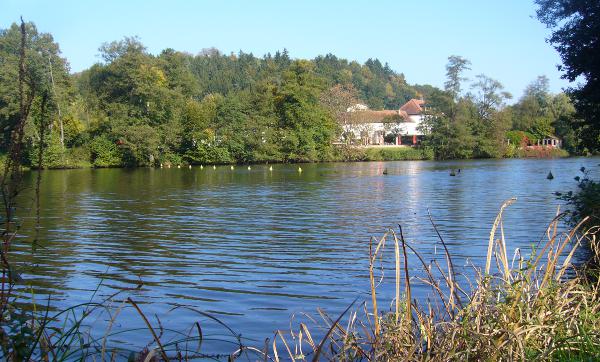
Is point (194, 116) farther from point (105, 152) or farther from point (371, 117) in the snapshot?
point (371, 117)

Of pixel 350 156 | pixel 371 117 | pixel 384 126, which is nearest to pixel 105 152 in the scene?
pixel 350 156

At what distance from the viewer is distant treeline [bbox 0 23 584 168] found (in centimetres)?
6216

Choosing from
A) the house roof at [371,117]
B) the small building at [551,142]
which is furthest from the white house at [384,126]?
the small building at [551,142]

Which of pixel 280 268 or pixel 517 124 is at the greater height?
pixel 517 124

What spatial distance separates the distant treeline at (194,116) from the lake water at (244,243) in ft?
99.5

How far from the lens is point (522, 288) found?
472cm

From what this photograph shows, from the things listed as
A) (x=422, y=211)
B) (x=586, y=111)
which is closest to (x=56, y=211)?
(x=422, y=211)

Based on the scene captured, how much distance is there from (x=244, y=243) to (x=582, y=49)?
38.7 feet

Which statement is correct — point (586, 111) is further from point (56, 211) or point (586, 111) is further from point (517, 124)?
point (517, 124)

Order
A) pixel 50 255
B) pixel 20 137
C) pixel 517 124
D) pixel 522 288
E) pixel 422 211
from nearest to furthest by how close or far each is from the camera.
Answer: pixel 20 137
pixel 522 288
pixel 50 255
pixel 422 211
pixel 517 124

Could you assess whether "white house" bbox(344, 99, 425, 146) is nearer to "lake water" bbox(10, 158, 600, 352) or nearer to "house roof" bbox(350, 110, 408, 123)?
"house roof" bbox(350, 110, 408, 123)

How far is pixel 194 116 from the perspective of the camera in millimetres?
72062

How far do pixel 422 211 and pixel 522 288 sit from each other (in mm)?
18030

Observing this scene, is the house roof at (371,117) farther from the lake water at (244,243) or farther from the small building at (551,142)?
the lake water at (244,243)
